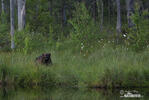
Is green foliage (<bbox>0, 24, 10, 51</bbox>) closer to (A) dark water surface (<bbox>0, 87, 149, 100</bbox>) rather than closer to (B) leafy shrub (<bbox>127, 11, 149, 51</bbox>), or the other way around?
(B) leafy shrub (<bbox>127, 11, 149, 51</bbox>)

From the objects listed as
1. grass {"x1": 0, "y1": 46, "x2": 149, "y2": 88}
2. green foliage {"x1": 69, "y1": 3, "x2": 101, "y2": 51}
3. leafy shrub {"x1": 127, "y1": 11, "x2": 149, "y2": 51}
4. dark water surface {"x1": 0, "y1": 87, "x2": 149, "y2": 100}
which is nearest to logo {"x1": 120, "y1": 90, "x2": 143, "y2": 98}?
dark water surface {"x1": 0, "y1": 87, "x2": 149, "y2": 100}

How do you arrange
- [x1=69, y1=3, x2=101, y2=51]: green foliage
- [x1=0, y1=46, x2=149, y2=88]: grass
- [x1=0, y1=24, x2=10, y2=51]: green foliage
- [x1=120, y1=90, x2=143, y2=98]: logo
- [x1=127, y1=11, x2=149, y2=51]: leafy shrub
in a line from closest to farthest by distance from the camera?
[x1=120, y1=90, x2=143, y2=98]: logo < [x1=0, y1=46, x2=149, y2=88]: grass < [x1=127, y1=11, x2=149, y2=51]: leafy shrub < [x1=69, y1=3, x2=101, y2=51]: green foliage < [x1=0, y1=24, x2=10, y2=51]: green foliage

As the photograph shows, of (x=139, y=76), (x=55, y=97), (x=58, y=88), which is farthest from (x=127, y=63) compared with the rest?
(x=55, y=97)

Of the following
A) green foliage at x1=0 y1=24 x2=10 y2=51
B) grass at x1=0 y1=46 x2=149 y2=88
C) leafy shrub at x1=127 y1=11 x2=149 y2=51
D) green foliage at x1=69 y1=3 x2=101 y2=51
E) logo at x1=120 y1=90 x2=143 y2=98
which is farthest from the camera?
green foliage at x1=0 y1=24 x2=10 y2=51

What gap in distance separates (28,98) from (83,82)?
2.57 m

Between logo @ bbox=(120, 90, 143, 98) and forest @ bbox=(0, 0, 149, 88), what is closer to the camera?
logo @ bbox=(120, 90, 143, 98)

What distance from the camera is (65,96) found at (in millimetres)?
A: 9703

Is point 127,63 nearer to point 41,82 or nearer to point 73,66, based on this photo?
point 73,66

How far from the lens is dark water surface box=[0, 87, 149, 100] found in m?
9.35

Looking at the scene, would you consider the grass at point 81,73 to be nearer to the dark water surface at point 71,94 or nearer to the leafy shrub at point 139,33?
the dark water surface at point 71,94

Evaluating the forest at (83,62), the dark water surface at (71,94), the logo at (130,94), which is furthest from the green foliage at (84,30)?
the logo at (130,94)

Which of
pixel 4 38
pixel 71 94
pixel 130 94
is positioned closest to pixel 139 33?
pixel 130 94

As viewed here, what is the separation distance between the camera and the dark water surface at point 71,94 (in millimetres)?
9352

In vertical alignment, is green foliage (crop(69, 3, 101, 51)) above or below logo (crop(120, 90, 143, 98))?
above
